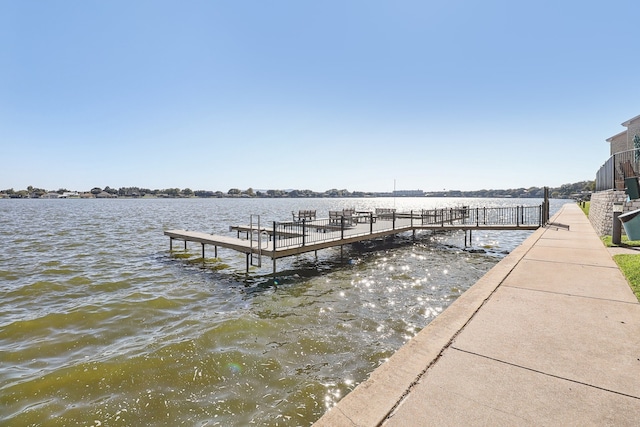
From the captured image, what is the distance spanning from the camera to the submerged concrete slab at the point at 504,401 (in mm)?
2729

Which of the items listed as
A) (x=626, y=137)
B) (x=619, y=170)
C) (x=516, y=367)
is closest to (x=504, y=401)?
(x=516, y=367)

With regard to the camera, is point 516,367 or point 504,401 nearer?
point 504,401

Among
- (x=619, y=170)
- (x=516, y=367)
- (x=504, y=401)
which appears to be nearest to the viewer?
(x=504, y=401)

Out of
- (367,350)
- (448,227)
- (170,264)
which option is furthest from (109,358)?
(448,227)

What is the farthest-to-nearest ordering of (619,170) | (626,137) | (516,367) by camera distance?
1. (626,137)
2. (619,170)
3. (516,367)

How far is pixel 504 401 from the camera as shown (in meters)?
2.99

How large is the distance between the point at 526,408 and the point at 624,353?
6.61ft

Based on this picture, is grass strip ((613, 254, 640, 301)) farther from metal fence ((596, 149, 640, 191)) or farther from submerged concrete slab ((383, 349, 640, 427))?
metal fence ((596, 149, 640, 191))

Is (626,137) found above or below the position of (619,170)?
above

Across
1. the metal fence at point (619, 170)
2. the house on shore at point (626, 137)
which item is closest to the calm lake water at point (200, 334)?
the metal fence at point (619, 170)

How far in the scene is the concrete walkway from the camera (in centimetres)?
281

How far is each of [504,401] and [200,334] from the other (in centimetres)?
682

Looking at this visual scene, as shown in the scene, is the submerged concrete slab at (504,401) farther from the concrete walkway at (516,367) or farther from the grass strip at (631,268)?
the grass strip at (631,268)

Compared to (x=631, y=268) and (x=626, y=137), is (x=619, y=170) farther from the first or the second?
(x=626, y=137)
